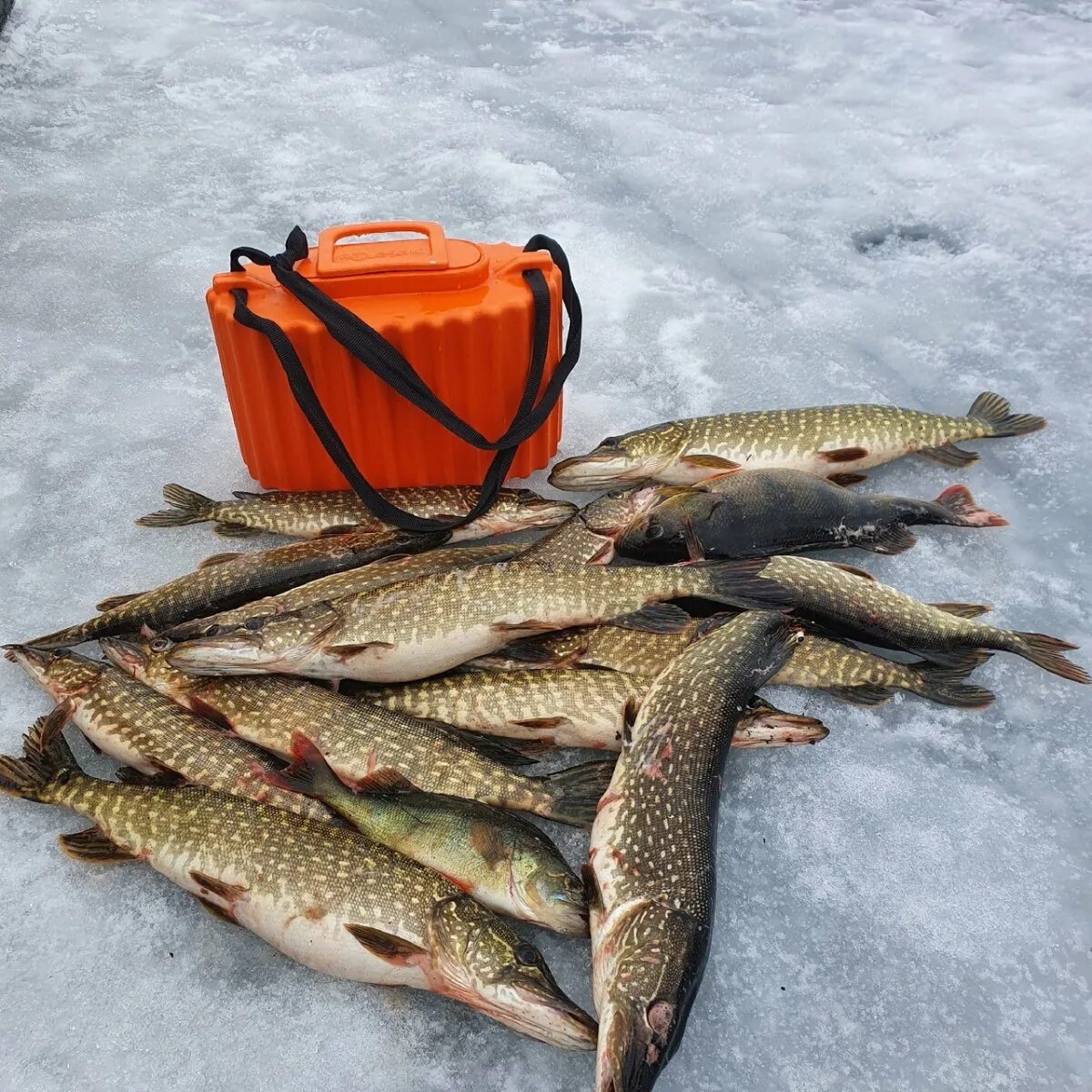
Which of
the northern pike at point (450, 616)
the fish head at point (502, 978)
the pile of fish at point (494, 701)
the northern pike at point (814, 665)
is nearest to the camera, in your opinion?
the fish head at point (502, 978)

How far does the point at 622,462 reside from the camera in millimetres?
3539

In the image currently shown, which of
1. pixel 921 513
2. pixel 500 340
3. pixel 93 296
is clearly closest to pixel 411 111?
pixel 93 296

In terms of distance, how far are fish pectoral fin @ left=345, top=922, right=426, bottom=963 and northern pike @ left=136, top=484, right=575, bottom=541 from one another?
1463mm

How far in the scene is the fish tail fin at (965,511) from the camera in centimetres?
346

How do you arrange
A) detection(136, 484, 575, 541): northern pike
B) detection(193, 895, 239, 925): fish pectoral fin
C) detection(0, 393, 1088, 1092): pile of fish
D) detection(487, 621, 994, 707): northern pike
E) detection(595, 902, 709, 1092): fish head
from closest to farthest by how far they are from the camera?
detection(595, 902, 709, 1092): fish head
detection(0, 393, 1088, 1092): pile of fish
detection(193, 895, 239, 925): fish pectoral fin
detection(487, 621, 994, 707): northern pike
detection(136, 484, 575, 541): northern pike

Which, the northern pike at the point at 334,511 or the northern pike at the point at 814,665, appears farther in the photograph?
the northern pike at the point at 334,511

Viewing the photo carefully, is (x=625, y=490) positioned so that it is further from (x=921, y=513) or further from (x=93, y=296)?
(x=93, y=296)

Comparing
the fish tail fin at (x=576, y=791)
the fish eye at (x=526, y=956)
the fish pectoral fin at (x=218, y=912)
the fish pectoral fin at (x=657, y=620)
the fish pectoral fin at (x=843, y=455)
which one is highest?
the fish pectoral fin at (x=843, y=455)

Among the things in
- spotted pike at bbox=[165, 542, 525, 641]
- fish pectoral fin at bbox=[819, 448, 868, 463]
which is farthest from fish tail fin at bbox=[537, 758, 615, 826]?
fish pectoral fin at bbox=[819, 448, 868, 463]

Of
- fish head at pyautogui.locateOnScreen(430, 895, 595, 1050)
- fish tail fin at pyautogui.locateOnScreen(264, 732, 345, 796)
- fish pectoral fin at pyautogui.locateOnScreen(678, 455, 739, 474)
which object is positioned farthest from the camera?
fish pectoral fin at pyautogui.locateOnScreen(678, 455, 739, 474)

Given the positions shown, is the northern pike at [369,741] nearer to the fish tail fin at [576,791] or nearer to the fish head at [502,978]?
the fish tail fin at [576,791]

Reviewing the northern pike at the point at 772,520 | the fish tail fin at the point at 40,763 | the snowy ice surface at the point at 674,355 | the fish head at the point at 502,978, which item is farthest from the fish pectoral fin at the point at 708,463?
the fish tail fin at the point at 40,763

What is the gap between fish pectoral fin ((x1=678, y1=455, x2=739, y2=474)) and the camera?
11.7 ft

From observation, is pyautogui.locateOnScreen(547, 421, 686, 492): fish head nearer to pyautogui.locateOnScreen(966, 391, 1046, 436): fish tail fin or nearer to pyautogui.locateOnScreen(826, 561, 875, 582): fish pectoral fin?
pyautogui.locateOnScreen(826, 561, 875, 582): fish pectoral fin
